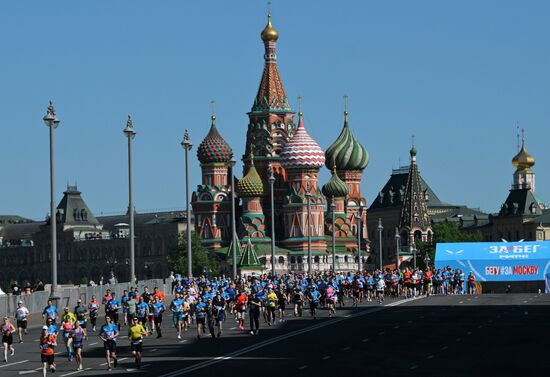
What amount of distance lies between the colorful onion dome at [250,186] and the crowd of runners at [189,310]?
100712mm

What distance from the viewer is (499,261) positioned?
10819 centimetres

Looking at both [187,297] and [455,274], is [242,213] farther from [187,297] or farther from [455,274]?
[187,297]

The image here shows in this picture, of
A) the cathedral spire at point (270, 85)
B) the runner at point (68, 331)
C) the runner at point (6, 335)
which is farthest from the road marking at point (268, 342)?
the cathedral spire at point (270, 85)

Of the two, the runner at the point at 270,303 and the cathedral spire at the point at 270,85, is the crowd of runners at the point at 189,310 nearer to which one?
the runner at the point at 270,303

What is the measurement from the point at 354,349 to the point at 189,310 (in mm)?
11469

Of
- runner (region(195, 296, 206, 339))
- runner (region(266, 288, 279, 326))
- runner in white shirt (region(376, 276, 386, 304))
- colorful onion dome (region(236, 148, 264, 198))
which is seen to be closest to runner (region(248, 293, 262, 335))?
runner (region(195, 296, 206, 339))

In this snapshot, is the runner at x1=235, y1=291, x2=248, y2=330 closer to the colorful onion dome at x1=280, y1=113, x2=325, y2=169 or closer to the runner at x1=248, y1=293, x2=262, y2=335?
the runner at x1=248, y1=293, x2=262, y2=335

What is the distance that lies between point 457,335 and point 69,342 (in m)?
13.4

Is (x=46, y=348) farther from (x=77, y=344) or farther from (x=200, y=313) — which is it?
(x=200, y=313)

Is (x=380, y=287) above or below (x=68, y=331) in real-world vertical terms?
above

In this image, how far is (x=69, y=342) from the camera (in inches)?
1996

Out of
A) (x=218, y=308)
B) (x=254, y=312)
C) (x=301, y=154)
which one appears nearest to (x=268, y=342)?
(x=218, y=308)

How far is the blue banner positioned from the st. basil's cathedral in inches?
3011

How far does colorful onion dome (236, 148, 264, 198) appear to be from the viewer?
191 metres
